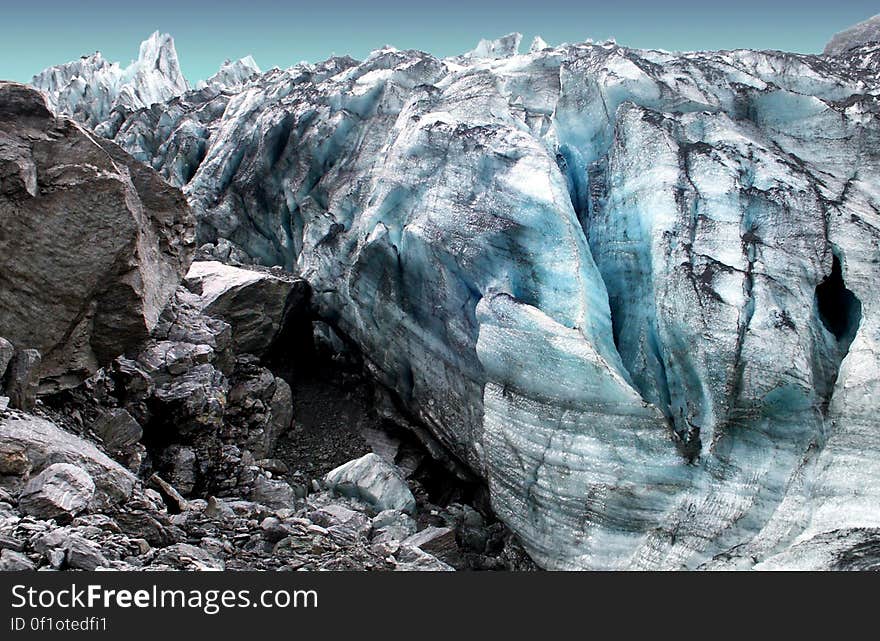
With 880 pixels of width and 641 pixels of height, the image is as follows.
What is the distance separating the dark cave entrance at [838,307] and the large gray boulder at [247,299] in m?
12.2

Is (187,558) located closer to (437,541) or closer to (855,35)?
(437,541)

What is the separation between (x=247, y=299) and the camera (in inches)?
674

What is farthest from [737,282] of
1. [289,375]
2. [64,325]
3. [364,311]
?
[289,375]

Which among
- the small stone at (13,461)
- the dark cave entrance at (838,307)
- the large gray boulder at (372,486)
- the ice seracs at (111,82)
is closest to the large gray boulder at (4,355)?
the small stone at (13,461)

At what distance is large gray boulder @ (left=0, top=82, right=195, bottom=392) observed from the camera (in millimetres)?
9984

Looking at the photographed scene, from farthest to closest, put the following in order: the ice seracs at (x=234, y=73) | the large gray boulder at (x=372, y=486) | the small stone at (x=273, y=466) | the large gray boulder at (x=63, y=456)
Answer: the ice seracs at (x=234, y=73)
the small stone at (x=273, y=466)
the large gray boulder at (x=372, y=486)
the large gray boulder at (x=63, y=456)

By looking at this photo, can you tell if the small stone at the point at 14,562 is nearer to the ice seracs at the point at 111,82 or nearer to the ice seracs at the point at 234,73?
the ice seracs at the point at 111,82

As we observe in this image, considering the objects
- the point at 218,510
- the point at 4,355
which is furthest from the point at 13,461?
the point at 218,510

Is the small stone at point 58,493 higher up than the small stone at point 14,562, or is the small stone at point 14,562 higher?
the small stone at point 58,493

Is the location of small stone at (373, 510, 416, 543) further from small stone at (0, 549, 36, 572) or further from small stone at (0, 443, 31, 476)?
small stone at (0, 549, 36, 572)

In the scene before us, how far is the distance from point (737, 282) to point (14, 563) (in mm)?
10318

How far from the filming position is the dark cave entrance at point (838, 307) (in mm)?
11147

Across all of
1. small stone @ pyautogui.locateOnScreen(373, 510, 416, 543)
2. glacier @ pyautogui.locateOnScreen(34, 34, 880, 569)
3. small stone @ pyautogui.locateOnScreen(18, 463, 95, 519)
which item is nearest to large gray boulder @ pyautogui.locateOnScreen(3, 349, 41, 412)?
small stone @ pyautogui.locateOnScreen(18, 463, 95, 519)

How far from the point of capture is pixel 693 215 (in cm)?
1211
